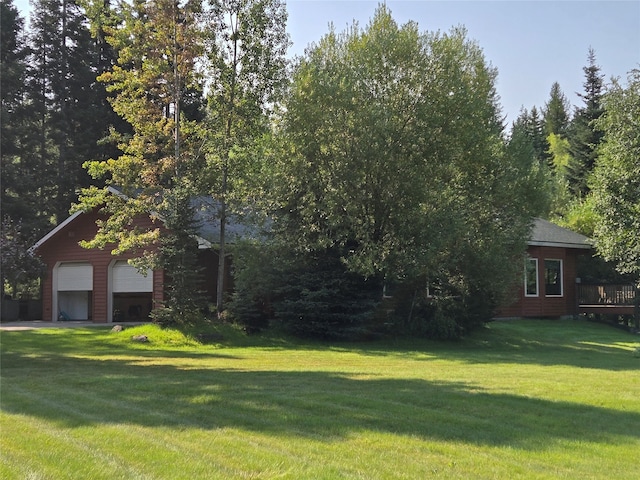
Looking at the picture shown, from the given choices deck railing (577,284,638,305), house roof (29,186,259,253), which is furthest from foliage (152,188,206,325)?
deck railing (577,284,638,305)

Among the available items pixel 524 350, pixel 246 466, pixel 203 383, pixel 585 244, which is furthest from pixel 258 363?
pixel 585 244

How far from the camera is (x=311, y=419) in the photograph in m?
6.64

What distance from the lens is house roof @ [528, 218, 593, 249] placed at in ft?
87.5

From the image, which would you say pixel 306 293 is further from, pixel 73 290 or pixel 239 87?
pixel 73 290

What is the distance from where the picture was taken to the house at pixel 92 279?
2248 cm

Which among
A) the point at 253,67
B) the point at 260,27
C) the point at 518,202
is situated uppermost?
the point at 260,27

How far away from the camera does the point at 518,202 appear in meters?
22.1

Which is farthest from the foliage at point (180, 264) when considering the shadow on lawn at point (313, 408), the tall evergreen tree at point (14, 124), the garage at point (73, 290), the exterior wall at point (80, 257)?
the tall evergreen tree at point (14, 124)

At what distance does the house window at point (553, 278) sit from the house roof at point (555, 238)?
43.0 inches

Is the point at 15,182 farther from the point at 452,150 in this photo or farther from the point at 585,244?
the point at 585,244

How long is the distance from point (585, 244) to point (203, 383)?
933 inches

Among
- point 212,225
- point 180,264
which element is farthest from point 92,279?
point 180,264

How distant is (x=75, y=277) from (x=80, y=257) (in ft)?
3.50

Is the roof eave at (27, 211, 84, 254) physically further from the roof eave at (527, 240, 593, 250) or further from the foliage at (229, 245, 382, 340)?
the roof eave at (527, 240, 593, 250)
